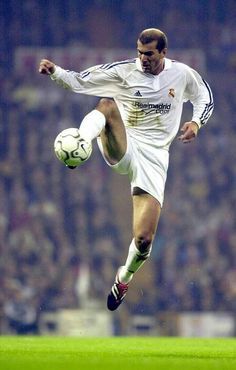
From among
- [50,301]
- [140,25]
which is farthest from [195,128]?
[140,25]

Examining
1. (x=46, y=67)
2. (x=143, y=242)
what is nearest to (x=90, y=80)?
(x=46, y=67)

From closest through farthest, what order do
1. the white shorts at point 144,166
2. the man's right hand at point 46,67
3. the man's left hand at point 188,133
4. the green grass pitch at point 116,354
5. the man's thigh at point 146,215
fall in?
the green grass pitch at point 116,354, the man's right hand at point 46,67, the man's left hand at point 188,133, the man's thigh at point 146,215, the white shorts at point 144,166

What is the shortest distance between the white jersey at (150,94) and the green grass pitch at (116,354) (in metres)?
1.78

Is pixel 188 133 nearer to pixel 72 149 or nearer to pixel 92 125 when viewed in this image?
pixel 92 125

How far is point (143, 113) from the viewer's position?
10375 millimetres

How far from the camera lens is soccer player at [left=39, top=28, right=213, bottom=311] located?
10.1 meters

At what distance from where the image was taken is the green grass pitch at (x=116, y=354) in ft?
26.2

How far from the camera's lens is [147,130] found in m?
10.4

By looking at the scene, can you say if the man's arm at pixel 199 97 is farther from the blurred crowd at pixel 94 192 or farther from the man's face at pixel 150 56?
the blurred crowd at pixel 94 192

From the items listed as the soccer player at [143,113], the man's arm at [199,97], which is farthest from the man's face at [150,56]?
the man's arm at [199,97]

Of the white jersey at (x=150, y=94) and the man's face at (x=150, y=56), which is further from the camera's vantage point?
the white jersey at (x=150, y=94)

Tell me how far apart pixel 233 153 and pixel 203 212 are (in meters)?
1.30

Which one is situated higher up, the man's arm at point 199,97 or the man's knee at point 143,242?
the man's arm at point 199,97

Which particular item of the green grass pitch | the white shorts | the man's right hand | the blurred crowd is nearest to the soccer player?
the white shorts
